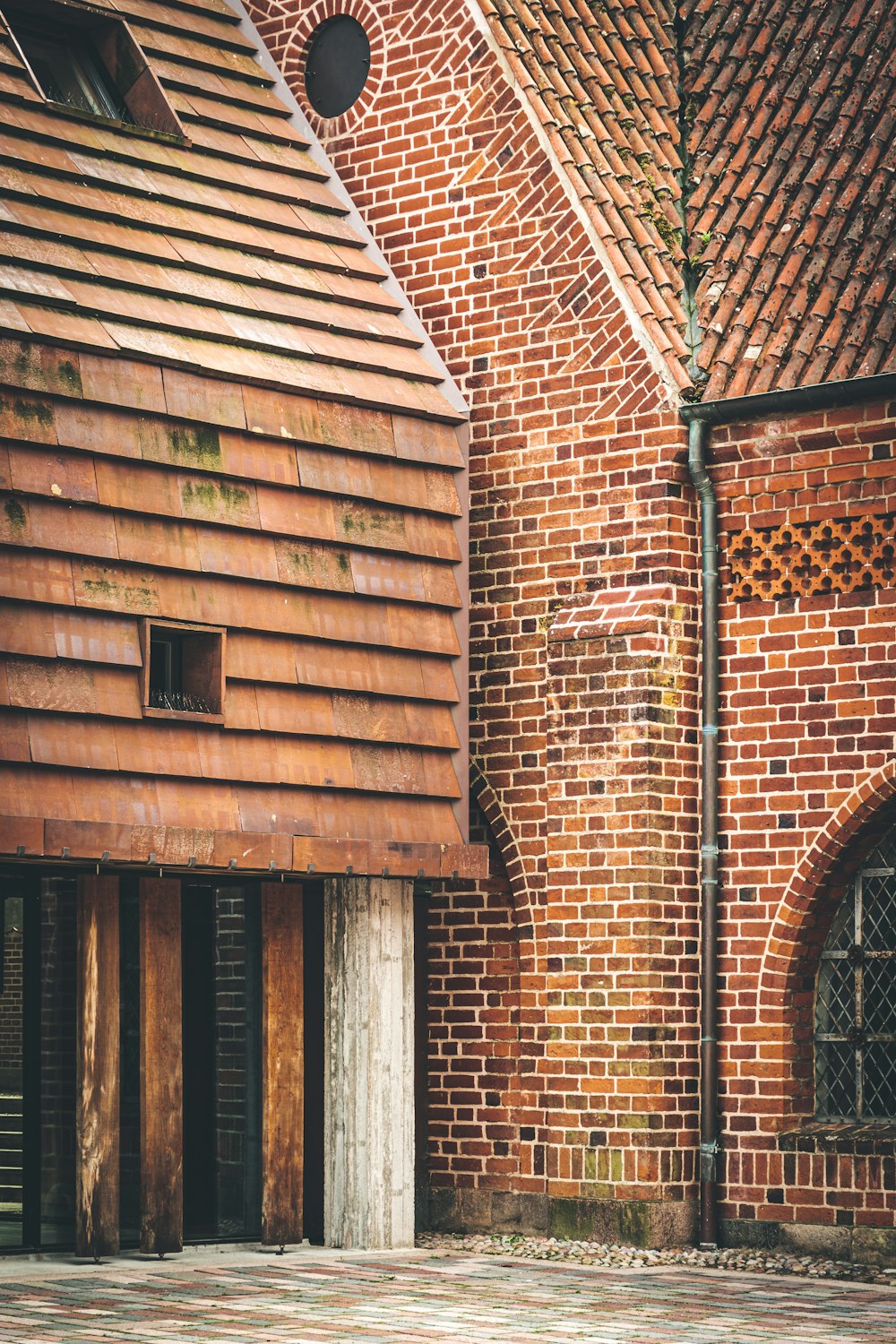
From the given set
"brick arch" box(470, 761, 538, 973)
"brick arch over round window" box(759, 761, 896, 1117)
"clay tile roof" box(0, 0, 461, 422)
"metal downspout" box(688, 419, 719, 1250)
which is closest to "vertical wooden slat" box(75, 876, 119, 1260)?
"brick arch" box(470, 761, 538, 973)

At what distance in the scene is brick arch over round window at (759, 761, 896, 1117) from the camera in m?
11.4

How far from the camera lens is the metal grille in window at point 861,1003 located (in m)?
11.4

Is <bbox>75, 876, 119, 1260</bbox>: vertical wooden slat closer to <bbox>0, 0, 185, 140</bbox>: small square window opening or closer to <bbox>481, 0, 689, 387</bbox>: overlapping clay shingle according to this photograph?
<bbox>481, 0, 689, 387</bbox>: overlapping clay shingle

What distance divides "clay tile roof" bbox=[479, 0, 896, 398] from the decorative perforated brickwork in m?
0.80

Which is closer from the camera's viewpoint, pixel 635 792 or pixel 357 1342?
pixel 357 1342

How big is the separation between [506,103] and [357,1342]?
7489 mm

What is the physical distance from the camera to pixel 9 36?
38.7 feet

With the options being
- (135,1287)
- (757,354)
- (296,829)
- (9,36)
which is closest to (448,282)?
(757,354)

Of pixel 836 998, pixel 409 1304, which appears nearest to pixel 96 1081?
pixel 409 1304

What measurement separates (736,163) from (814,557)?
2942 millimetres

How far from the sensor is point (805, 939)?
38.0ft

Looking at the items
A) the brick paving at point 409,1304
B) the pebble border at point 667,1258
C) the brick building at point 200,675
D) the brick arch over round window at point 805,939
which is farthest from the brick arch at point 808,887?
the brick building at point 200,675

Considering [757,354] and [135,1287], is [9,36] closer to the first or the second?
[757,354]

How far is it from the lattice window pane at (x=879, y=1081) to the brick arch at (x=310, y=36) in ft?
21.6
